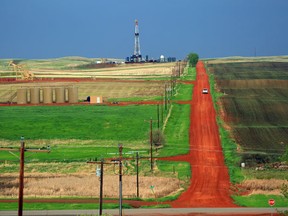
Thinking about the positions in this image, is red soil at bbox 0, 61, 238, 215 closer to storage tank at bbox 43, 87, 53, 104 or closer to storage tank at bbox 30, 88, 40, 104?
storage tank at bbox 43, 87, 53, 104

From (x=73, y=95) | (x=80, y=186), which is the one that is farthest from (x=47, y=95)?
(x=80, y=186)

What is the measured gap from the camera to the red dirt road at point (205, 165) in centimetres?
5559

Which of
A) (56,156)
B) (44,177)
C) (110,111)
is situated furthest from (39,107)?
(44,177)

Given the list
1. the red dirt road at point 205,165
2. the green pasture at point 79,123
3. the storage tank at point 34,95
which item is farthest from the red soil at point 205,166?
the storage tank at point 34,95

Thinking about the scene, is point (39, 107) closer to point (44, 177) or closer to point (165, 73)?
point (44, 177)

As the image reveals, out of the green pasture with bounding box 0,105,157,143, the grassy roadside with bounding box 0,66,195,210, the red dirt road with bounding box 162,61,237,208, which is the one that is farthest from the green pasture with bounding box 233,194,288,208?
the green pasture with bounding box 0,105,157,143

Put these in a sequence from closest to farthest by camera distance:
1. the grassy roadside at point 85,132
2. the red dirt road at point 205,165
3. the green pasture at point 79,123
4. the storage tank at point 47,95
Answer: the red dirt road at point 205,165, the grassy roadside at point 85,132, the green pasture at point 79,123, the storage tank at point 47,95

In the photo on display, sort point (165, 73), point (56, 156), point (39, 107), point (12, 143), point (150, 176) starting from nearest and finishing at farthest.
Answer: point (150, 176) < point (56, 156) < point (12, 143) < point (39, 107) < point (165, 73)

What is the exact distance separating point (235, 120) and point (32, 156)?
30.1 metres

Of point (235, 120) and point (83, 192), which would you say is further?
point (235, 120)

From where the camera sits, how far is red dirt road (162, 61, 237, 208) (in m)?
55.6

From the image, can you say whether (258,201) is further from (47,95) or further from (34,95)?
(34,95)

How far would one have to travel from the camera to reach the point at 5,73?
192500 millimetres

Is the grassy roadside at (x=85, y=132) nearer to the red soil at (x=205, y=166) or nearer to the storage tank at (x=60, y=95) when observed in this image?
the red soil at (x=205, y=166)
